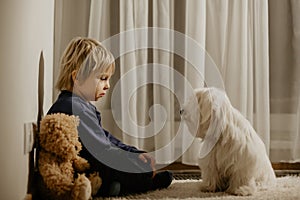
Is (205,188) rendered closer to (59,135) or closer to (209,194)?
(209,194)

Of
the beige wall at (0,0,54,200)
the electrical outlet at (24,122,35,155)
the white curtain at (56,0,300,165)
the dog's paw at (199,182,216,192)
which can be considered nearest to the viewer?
the beige wall at (0,0,54,200)

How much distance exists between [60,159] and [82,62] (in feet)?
1.28

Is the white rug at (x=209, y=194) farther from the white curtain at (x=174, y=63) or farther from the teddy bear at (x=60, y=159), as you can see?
the white curtain at (x=174, y=63)

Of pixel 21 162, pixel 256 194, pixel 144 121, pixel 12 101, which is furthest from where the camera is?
pixel 144 121

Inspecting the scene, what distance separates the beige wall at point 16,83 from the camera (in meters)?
1.17

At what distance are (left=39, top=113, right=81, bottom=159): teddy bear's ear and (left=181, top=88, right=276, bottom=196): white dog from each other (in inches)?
16.7

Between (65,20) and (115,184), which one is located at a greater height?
(65,20)

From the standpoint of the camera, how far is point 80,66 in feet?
5.74

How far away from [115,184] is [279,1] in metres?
1.37

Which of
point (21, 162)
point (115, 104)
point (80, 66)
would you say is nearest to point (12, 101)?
point (21, 162)

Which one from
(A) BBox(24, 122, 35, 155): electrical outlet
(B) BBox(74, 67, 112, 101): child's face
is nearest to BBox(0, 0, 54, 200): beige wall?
(A) BBox(24, 122, 35, 155): electrical outlet

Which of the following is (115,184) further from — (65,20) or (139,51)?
(65,20)

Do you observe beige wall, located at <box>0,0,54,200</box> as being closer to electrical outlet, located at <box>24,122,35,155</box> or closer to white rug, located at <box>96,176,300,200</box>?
electrical outlet, located at <box>24,122,35,155</box>

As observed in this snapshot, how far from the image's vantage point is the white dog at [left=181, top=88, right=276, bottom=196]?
1662 mm
